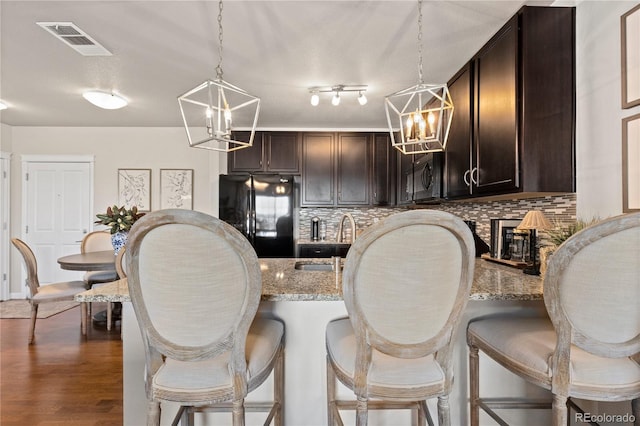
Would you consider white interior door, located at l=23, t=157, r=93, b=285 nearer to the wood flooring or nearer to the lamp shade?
the wood flooring

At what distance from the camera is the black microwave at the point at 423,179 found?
287 centimetres

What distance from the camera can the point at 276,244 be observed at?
3932 mm

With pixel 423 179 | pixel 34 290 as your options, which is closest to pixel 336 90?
pixel 423 179

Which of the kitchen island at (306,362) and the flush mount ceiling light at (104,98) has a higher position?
the flush mount ceiling light at (104,98)

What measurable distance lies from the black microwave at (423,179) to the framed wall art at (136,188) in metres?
3.46

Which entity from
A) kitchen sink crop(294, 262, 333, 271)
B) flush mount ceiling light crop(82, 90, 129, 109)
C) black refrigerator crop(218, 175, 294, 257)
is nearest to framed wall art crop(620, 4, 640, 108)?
kitchen sink crop(294, 262, 333, 271)

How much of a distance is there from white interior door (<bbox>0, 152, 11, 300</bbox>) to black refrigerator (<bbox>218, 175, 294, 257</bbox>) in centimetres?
312

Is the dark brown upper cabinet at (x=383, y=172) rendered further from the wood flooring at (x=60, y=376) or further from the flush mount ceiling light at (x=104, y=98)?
the wood flooring at (x=60, y=376)

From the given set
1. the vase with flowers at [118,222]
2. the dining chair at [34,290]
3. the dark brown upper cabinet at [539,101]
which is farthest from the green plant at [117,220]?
the dark brown upper cabinet at [539,101]

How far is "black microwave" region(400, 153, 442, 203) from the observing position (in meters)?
2.87

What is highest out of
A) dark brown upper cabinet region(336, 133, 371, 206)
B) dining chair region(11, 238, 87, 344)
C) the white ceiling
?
the white ceiling

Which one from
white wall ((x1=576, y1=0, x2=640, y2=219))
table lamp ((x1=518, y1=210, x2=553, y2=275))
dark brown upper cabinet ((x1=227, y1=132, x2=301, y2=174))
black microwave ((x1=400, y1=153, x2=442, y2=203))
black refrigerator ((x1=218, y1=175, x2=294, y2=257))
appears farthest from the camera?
dark brown upper cabinet ((x1=227, y1=132, x2=301, y2=174))

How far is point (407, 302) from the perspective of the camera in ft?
3.28

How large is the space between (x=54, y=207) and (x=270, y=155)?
10.3ft
